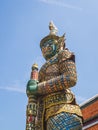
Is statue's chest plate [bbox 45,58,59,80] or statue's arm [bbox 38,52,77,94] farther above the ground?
statue's chest plate [bbox 45,58,59,80]

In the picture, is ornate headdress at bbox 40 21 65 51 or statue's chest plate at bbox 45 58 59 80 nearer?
statue's chest plate at bbox 45 58 59 80

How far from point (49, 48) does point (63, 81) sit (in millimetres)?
1034

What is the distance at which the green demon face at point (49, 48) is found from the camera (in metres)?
5.96

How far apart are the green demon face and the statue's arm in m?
0.62

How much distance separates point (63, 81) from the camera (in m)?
5.19

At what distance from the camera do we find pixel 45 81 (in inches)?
212

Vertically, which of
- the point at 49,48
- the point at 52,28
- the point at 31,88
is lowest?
the point at 31,88

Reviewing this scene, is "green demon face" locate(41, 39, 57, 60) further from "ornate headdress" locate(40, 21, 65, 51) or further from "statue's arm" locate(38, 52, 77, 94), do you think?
"statue's arm" locate(38, 52, 77, 94)

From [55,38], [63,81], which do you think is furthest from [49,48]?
[63,81]

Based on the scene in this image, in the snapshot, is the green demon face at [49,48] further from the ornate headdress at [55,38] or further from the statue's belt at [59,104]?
the statue's belt at [59,104]

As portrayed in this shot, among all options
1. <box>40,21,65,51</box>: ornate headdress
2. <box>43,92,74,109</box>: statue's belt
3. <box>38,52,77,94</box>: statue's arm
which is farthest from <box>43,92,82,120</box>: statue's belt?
<box>40,21,65,51</box>: ornate headdress

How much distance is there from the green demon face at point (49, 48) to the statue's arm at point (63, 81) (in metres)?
0.62

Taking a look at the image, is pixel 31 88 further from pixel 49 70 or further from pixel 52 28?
pixel 52 28

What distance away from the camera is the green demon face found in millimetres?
5965
